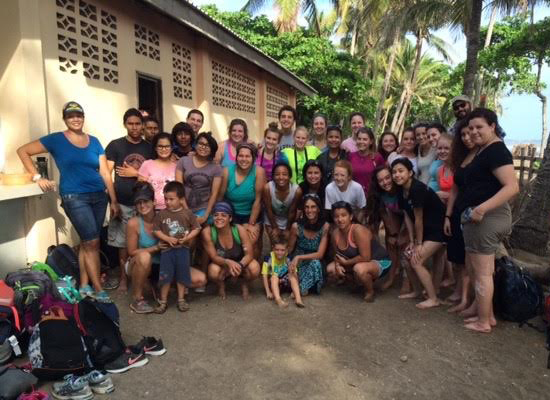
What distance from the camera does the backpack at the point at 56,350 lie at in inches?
104

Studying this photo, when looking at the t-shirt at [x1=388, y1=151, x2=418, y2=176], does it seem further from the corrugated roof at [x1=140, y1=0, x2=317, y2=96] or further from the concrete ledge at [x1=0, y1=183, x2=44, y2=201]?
the concrete ledge at [x1=0, y1=183, x2=44, y2=201]

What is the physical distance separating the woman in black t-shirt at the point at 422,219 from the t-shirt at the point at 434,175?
41 cm

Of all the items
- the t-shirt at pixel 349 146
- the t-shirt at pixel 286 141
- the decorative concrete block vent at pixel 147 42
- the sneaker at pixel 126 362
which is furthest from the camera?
the decorative concrete block vent at pixel 147 42

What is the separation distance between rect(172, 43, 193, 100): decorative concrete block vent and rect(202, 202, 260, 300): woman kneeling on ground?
3.76m

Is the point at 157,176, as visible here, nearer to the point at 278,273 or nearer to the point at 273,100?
the point at 278,273

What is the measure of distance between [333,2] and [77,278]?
898 inches

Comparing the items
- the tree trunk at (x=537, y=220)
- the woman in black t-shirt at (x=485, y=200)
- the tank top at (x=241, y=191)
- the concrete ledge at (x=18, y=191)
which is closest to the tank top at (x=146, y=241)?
the tank top at (x=241, y=191)

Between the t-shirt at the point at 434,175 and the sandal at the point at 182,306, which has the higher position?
the t-shirt at the point at 434,175

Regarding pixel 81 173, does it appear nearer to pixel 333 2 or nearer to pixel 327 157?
pixel 327 157

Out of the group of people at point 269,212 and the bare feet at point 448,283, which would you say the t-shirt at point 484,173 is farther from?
the bare feet at point 448,283

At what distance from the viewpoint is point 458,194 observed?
150 inches

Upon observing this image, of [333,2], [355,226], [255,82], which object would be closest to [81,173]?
[355,226]

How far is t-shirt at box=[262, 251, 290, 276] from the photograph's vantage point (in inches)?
167

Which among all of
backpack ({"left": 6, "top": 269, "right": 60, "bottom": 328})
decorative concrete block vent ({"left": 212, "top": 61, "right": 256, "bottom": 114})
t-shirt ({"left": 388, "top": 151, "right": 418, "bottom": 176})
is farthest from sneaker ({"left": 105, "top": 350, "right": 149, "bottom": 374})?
decorative concrete block vent ({"left": 212, "top": 61, "right": 256, "bottom": 114})
